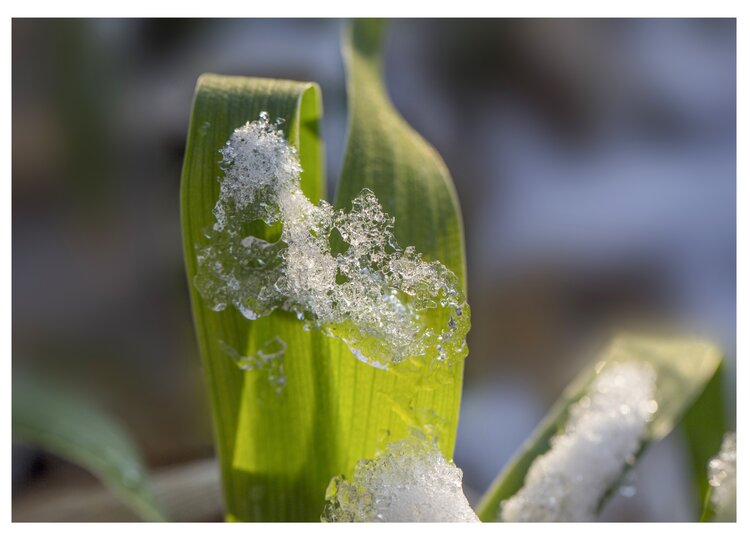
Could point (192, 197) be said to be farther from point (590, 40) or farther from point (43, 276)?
point (590, 40)

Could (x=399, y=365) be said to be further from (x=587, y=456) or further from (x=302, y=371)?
(x=587, y=456)

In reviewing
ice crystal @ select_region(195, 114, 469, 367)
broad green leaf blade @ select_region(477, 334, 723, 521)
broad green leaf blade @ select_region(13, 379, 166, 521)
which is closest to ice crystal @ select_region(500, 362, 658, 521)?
broad green leaf blade @ select_region(477, 334, 723, 521)

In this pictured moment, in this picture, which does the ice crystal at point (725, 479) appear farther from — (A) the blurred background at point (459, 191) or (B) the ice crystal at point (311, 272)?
(B) the ice crystal at point (311, 272)

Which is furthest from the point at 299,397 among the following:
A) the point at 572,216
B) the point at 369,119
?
the point at 572,216

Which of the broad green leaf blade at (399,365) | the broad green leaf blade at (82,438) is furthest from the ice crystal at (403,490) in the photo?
the broad green leaf blade at (82,438)

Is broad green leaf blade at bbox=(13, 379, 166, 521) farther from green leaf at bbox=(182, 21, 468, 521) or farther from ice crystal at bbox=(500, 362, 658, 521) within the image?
ice crystal at bbox=(500, 362, 658, 521)
